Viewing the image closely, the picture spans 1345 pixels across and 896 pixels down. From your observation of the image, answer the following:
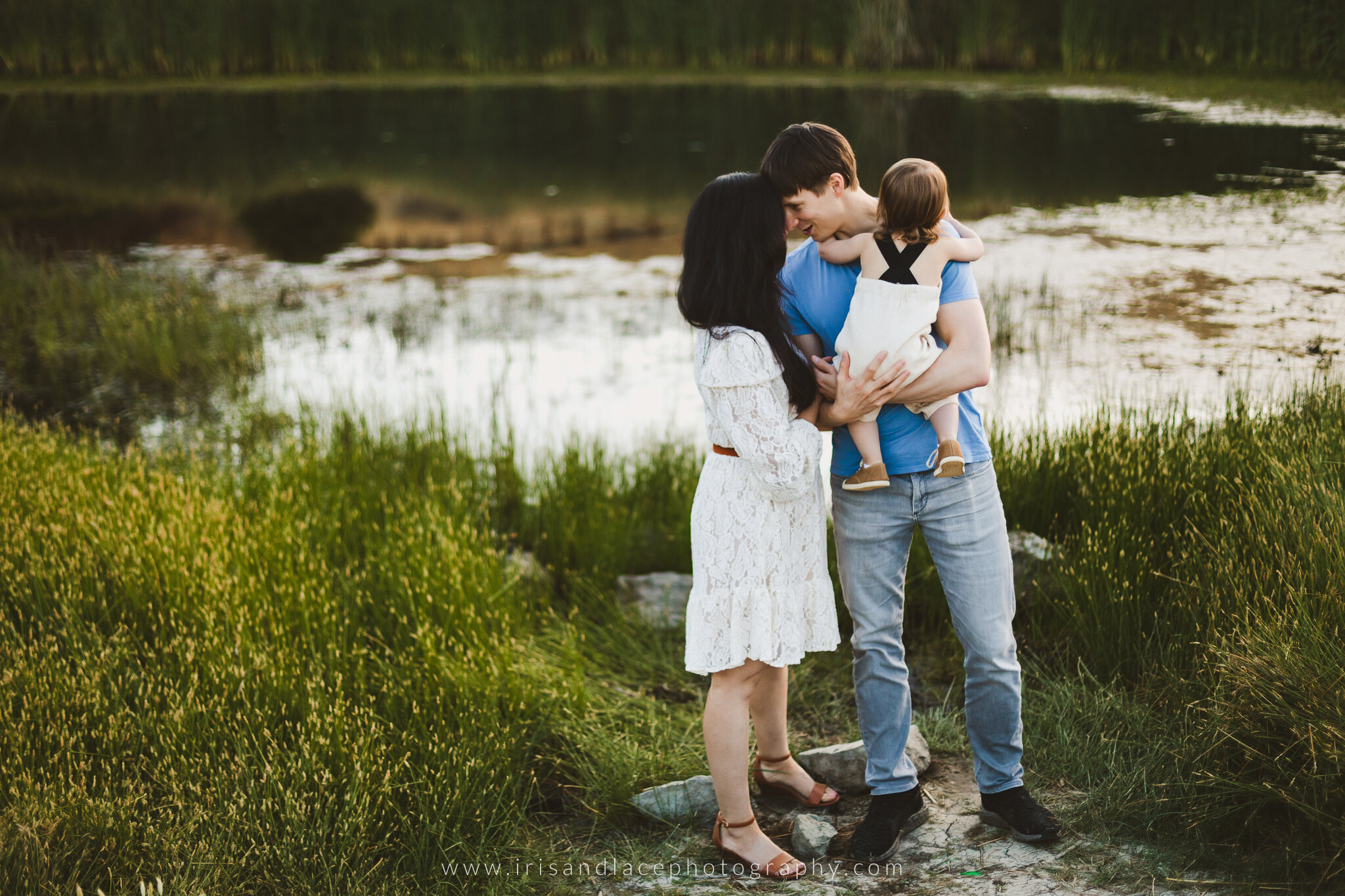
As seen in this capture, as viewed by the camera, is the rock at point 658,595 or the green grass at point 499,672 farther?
A: the rock at point 658,595

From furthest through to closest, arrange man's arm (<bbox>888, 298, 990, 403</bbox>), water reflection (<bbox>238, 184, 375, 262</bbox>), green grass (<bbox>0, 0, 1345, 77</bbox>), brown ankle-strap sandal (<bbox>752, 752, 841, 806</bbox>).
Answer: green grass (<bbox>0, 0, 1345, 77</bbox>), water reflection (<bbox>238, 184, 375, 262</bbox>), brown ankle-strap sandal (<bbox>752, 752, 841, 806</bbox>), man's arm (<bbox>888, 298, 990, 403</bbox>)

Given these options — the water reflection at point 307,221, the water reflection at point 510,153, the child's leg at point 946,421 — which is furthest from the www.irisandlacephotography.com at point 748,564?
the water reflection at point 307,221

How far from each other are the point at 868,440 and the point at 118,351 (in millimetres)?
7062

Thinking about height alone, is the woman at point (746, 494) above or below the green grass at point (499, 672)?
above

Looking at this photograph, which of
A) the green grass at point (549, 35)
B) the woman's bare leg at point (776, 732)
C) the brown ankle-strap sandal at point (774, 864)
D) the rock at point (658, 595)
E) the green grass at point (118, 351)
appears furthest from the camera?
the green grass at point (549, 35)

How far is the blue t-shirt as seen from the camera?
2324 mm

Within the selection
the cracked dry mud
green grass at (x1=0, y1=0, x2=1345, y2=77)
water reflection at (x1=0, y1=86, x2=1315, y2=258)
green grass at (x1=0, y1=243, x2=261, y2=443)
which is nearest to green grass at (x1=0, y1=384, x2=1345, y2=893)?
the cracked dry mud

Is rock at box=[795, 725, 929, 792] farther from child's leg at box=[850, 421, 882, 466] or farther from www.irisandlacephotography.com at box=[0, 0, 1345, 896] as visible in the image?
child's leg at box=[850, 421, 882, 466]

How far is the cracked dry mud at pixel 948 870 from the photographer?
2.30 m

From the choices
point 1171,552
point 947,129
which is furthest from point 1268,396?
point 947,129

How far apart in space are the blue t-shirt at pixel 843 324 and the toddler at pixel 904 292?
0.04 metres

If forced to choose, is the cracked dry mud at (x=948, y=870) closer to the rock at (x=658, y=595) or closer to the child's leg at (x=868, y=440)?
the child's leg at (x=868, y=440)

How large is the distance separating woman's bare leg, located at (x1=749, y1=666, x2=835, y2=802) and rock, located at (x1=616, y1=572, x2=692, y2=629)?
1221mm

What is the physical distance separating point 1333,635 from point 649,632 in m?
2.22
